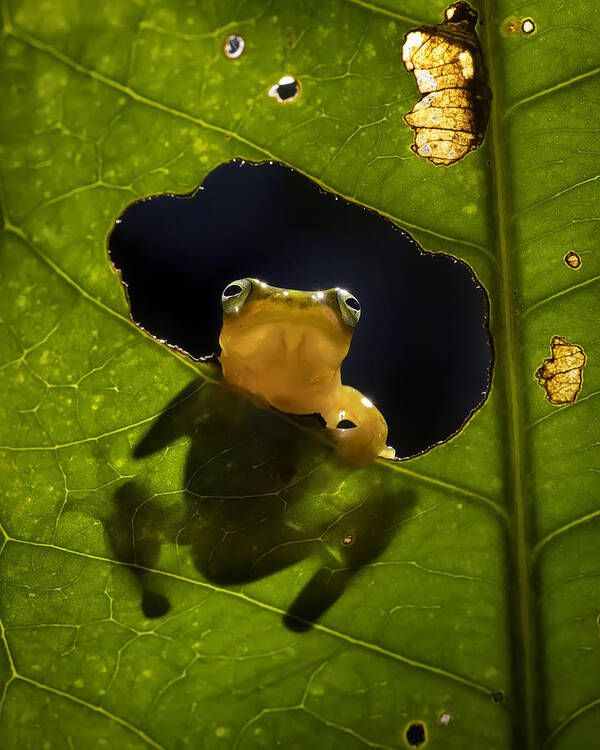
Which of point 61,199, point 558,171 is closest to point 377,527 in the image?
point 558,171

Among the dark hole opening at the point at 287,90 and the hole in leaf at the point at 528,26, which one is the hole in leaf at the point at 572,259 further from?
the dark hole opening at the point at 287,90

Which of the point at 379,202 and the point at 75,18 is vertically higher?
the point at 75,18

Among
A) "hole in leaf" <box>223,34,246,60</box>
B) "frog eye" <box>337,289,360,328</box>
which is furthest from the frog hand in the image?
"hole in leaf" <box>223,34,246,60</box>

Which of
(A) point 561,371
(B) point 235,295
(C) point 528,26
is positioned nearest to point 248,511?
(B) point 235,295

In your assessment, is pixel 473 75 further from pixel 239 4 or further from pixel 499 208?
pixel 239 4

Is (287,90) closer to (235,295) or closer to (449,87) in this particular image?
(449,87)
